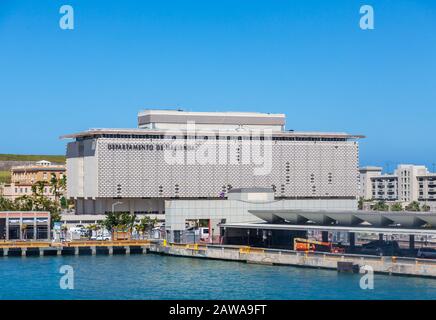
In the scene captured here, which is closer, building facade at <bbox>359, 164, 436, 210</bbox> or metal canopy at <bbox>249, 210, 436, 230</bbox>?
→ metal canopy at <bbox>249, 210, 436, 230</bbox>

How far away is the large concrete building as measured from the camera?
136 m

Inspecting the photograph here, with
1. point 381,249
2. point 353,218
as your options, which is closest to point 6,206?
point 353,218

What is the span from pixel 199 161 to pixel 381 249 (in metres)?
62.7

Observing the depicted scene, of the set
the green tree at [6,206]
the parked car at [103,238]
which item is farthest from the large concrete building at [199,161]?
the parked car at [103,238]

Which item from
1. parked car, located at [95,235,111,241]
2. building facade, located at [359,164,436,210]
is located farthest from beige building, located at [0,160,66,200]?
building facade, located at [359,164,436,210]

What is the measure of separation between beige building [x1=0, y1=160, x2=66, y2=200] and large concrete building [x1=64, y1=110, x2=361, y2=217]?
60.9ft

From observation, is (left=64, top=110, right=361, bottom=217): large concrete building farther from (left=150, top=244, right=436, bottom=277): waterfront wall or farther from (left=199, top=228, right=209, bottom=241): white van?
(left=150, top=244, right=436, bottom=277): waterfront wall

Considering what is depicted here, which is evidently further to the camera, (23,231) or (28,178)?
(28,178)

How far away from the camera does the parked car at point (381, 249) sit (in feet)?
253

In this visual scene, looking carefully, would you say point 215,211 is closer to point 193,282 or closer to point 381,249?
point 381,249

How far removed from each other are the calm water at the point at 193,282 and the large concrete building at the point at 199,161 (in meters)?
53.8

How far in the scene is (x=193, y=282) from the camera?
66188 millimetres

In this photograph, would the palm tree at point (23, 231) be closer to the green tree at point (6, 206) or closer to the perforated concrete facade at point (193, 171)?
the green tree at point (6, 206)
